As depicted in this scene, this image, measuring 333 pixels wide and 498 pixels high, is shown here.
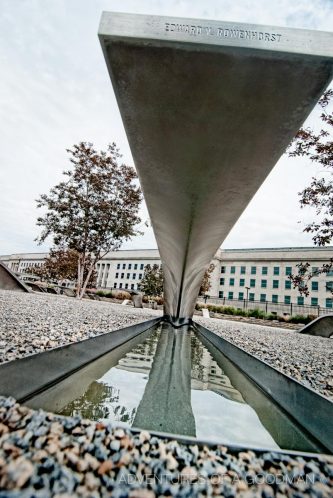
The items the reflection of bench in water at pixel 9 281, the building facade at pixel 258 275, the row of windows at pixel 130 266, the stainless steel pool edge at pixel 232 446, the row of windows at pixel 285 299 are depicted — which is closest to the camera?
the stainless steel pool edge at pixel 232 446

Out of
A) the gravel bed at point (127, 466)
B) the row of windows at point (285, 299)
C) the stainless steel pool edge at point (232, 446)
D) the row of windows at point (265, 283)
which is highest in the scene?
the row of windows at point (265, 283)

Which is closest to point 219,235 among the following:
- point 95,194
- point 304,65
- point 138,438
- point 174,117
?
point 174,117

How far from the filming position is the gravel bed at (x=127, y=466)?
88 centimetres

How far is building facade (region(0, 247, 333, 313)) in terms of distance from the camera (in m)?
39.5

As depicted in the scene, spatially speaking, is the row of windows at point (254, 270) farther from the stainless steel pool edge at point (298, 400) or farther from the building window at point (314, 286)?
the stainless steel pool edge at point (298, 400)

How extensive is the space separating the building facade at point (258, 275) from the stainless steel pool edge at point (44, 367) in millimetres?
33018

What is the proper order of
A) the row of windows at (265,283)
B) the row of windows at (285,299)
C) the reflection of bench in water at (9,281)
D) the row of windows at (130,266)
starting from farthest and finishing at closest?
the row of windows at (130,266) < the row of windows at (265,283) < the row of windows at (285,299) < the reflection of bench in water at (9,281)

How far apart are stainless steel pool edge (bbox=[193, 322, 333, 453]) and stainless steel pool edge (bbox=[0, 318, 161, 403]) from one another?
72.5 inches

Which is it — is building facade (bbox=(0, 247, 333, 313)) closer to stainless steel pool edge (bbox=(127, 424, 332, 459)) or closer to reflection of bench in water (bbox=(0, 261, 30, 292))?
reflection of bench in water (bbox=(0, 261, 30, 292))

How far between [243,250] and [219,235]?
4544cm

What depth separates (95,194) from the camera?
44.9ft

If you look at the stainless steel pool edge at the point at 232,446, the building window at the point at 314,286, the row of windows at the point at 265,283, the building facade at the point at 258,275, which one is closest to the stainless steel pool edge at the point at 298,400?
the stainless steel pool edge at the point at 232,446

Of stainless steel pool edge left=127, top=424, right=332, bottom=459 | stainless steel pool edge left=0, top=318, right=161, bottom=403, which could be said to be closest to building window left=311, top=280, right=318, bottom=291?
stainless steel pool edge left=0, top=318, right=161, bottom=403

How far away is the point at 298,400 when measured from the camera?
6.27 ft
